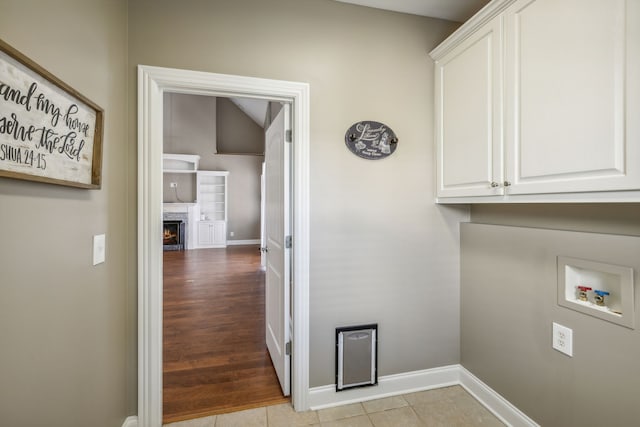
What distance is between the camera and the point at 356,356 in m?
1.88

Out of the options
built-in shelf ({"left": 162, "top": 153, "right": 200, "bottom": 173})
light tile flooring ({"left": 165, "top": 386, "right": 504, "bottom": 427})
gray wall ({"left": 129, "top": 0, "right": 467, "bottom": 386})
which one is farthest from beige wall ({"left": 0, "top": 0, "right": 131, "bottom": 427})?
built-in shelf ({"left": 162, "top": 153, "right": 200, "bottom": 173})

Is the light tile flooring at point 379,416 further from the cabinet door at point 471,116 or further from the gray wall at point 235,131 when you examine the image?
the gray wall at point 235,131

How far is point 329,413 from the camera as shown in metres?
1.79

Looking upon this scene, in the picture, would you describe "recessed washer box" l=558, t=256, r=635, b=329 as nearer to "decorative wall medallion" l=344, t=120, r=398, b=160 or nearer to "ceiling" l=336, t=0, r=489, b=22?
"decorative wall medallion" l=344, t=120, r=398, b=160

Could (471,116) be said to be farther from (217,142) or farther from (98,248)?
(217,142)

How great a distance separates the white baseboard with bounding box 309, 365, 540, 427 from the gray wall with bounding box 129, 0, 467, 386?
6 cm

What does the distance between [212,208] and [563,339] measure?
8.40m

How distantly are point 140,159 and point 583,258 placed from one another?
2332 millimetres

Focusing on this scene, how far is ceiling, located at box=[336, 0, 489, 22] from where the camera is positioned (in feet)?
6.07

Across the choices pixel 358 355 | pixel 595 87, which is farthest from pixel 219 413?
pixel 595 87

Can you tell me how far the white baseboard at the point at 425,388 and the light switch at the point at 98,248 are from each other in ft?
4.77

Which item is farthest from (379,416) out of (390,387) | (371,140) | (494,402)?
(371,140)

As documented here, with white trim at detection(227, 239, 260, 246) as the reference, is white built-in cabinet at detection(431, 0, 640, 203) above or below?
above

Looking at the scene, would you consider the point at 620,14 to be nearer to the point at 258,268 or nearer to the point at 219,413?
the point at 219,413
